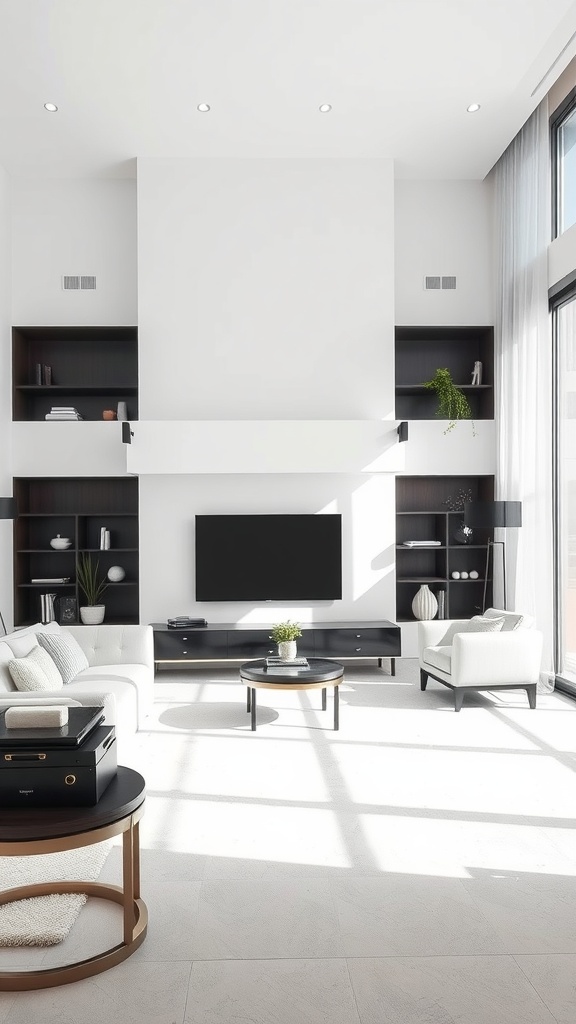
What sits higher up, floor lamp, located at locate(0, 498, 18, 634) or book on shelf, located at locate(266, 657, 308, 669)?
floor lamp, located at locate(0, 498, 18, 634)

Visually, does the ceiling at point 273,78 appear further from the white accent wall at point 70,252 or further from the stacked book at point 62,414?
the stacked book at point 62,414

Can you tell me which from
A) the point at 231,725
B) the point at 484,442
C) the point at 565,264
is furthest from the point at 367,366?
the point at 231,725

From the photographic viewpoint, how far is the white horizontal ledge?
280 inches

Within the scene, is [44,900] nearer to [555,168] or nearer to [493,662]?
[493,662]

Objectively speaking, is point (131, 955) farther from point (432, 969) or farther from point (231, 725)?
point (231, 725)

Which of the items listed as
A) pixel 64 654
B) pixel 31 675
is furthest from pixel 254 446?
pixel 31 675

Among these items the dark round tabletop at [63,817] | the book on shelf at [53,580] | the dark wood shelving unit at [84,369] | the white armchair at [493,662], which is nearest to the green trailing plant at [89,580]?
the book on shelf at [53,580]

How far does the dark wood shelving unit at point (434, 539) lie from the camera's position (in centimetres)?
795

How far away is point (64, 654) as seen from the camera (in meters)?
5.07

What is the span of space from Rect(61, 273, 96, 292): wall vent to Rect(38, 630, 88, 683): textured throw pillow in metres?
3.72

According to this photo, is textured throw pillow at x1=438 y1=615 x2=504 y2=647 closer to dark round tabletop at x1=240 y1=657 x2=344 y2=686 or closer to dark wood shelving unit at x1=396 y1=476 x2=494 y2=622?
dark round tabletop at x1=240 y1=657 x2=344 y2=686

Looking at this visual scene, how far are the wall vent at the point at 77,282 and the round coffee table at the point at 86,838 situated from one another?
596 cm

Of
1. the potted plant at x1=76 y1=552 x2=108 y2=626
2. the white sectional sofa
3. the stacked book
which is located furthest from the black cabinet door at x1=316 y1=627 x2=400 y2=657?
the stacked book

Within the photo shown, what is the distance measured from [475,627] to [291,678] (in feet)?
5.92
